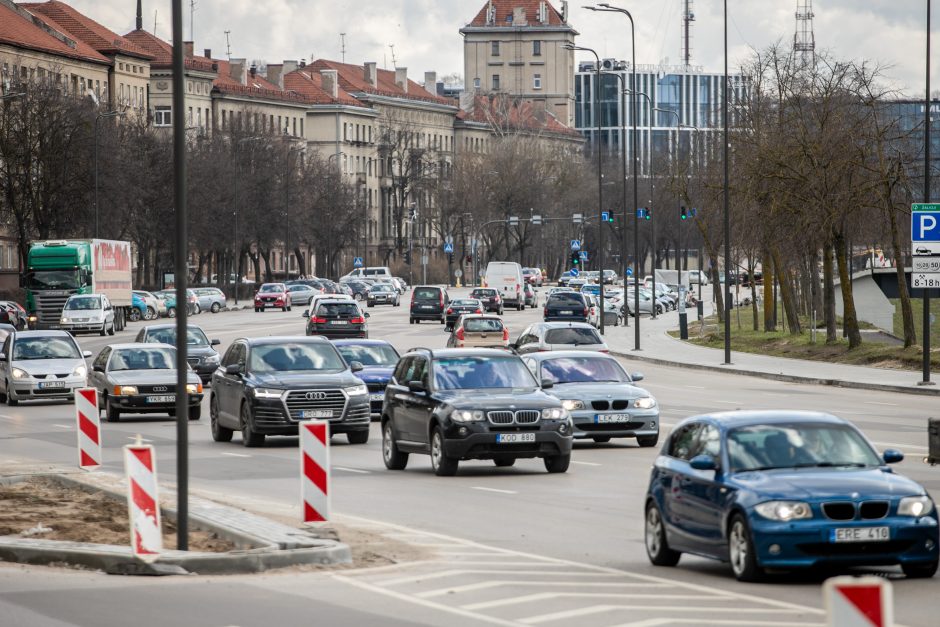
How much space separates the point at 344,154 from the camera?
623ft

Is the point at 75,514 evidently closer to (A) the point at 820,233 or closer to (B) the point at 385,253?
(A) the point at 820,233

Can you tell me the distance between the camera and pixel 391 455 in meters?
23.8

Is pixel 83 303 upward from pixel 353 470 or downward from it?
upward

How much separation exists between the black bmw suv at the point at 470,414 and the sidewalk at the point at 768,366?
21.0 m

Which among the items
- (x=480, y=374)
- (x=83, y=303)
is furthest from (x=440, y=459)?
(x=83, y=303)

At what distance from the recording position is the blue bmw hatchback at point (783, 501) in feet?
41.0

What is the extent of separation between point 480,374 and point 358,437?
5550 mm

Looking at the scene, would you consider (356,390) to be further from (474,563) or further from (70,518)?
(474,563)

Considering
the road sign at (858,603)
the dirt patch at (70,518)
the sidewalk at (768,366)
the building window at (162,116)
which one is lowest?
the sidewalk at (768,366)

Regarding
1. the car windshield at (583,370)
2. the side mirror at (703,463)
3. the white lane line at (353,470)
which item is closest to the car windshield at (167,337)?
the car windshield at (583,370)

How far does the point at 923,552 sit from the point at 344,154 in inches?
7035

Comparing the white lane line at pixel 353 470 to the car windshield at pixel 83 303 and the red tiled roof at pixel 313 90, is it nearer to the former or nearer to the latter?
the car windshield at pixel 83 303

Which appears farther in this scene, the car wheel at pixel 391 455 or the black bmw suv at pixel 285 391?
Answer: the black bmw suv at pixel 285 391

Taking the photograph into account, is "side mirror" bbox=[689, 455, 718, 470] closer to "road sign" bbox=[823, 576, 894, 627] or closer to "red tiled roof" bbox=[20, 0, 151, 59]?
"road sign" bbox=[823, 576, 894, 627]
